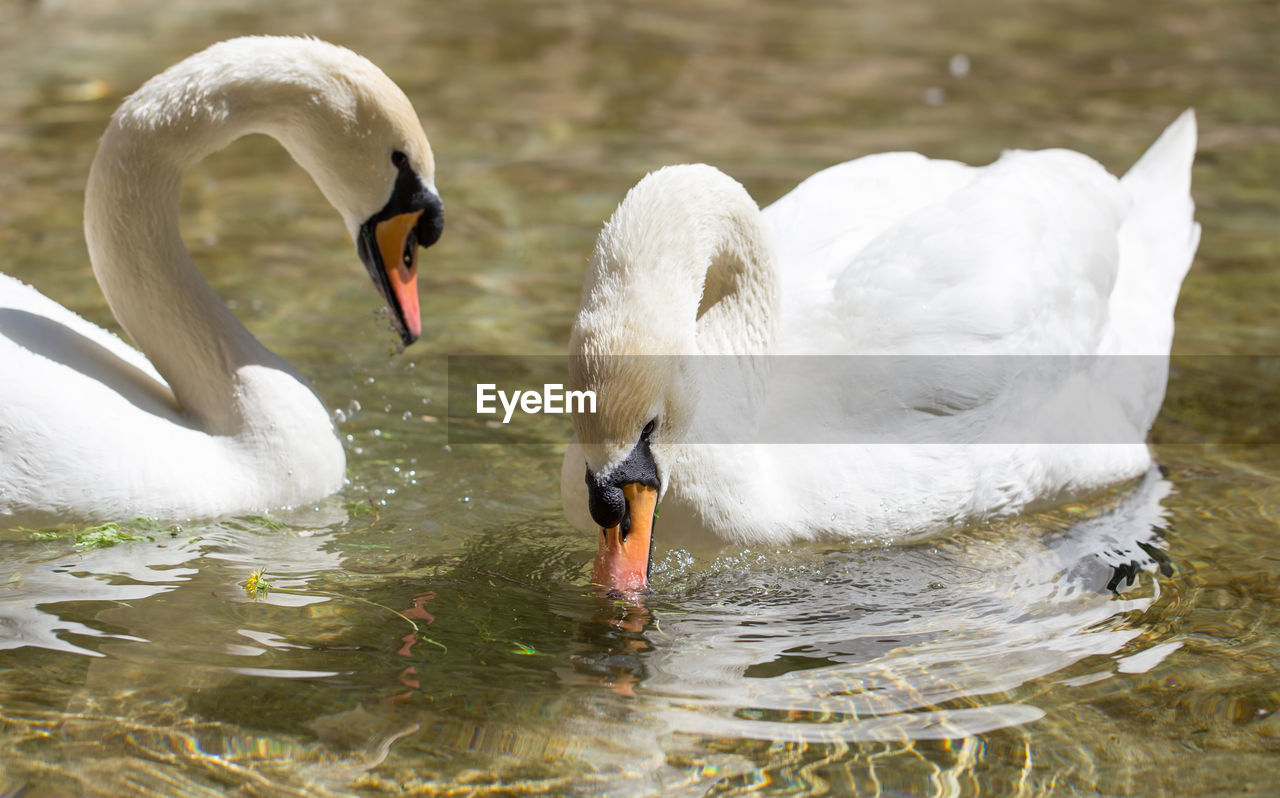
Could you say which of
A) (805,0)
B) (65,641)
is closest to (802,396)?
(65,641)

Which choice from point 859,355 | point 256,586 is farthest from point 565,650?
point 859,355

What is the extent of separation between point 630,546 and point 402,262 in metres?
1.30

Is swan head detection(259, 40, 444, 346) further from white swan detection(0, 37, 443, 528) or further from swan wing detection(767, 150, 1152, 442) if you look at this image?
swan wing detection(767, 150, 1152, 442)

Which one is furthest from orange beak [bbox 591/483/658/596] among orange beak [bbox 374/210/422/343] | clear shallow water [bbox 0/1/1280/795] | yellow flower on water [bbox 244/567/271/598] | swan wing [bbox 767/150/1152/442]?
orange beak [bbox 374/210/422/343]

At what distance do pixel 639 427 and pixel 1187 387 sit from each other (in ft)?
9.84

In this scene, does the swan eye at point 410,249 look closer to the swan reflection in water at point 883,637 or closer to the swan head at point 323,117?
the swan head at point 323,117

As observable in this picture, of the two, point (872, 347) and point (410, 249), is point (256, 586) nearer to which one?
point (410, 249)

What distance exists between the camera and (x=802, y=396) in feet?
14.3

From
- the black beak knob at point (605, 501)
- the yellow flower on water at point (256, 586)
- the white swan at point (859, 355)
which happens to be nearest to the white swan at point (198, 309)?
the yellow flower on water at point (256, 586)

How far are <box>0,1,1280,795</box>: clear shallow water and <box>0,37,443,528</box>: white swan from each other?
0.51ft

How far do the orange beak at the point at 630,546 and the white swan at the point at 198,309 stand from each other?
1.17 m

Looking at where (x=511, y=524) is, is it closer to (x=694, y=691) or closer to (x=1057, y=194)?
(x=694, y=691)

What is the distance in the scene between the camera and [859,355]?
174 inches

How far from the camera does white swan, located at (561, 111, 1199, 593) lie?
372cm
